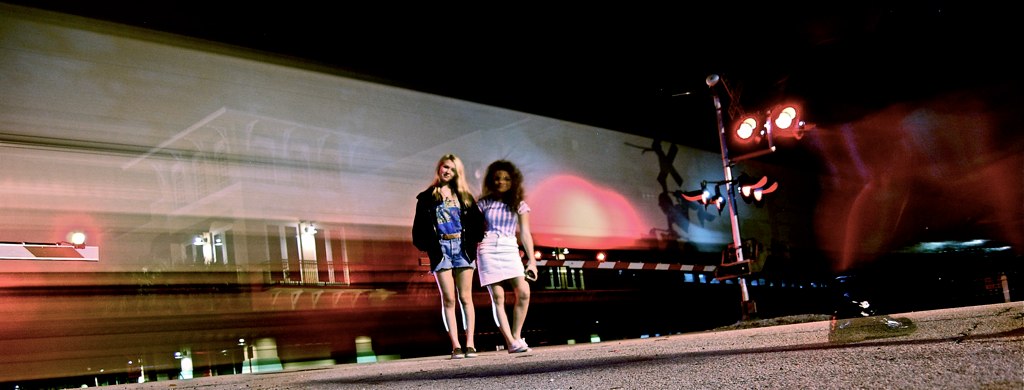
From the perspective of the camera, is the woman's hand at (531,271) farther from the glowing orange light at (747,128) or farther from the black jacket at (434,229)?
the glowing orange light at (747,128)

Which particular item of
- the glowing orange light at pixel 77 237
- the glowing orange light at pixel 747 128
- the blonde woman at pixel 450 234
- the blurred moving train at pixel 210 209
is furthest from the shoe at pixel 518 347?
the glowing orange light at pixel 747 128

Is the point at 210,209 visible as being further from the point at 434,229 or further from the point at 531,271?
the point at 531,271

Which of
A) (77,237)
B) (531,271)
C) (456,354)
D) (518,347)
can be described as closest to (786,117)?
(531,271)

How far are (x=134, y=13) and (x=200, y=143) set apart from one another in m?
0.90

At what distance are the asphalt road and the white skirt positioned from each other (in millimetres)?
1036

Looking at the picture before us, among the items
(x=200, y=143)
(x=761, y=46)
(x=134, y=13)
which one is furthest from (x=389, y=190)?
(x=761, y=46)

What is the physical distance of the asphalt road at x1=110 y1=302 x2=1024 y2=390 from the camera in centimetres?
154

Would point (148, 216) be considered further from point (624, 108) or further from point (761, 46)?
point (761, 46)

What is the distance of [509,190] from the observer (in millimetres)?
4332

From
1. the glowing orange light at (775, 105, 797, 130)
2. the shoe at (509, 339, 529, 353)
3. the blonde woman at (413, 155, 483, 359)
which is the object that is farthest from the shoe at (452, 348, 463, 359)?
the glowing orange light at (775, 105, 797, 130)

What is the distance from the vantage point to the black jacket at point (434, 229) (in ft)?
13.5

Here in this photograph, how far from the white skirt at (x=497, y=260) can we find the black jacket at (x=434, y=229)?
2.6 inches

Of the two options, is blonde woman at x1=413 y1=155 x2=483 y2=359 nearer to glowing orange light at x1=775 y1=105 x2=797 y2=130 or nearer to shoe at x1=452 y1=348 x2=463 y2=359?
shoe at x1=452 y1=348 x2=463 y2=359

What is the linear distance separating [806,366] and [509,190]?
8.64ft
